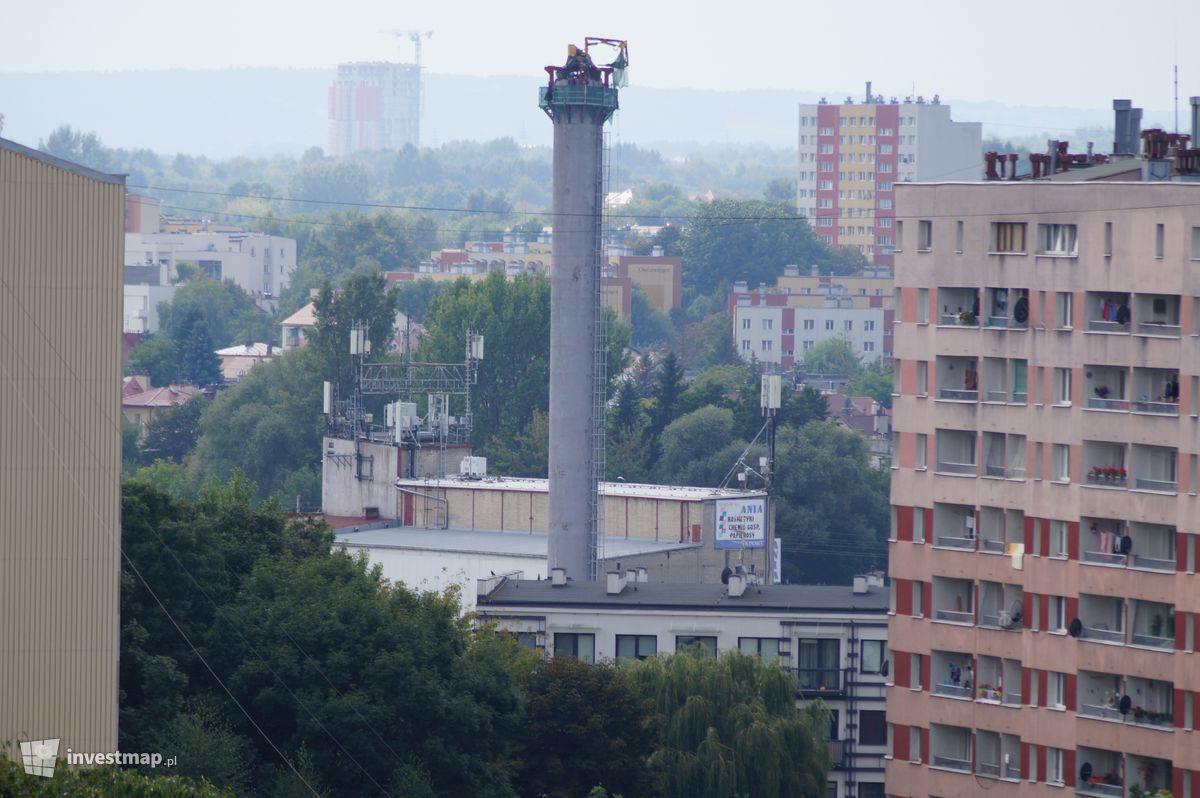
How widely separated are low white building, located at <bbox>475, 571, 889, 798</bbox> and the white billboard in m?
18.9

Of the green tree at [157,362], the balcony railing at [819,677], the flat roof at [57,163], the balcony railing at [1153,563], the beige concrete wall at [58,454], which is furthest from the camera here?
the green tree at [157,362]

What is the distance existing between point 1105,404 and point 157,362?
143 metres

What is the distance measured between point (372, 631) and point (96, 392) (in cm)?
1534

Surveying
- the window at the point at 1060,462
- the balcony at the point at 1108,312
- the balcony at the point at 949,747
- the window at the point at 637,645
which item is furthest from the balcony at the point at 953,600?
the window at the point at 637,645

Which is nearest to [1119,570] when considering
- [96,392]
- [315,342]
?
[96,392]

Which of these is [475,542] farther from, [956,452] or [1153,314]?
[1153,314]

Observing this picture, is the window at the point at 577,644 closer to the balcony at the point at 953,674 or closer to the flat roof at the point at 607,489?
the balcony at the point at 953,674

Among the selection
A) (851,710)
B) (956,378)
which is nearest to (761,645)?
(851,710)

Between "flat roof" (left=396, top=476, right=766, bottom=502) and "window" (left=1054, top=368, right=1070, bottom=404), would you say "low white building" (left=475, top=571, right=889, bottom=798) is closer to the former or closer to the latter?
"window" (left=1054, top=368, right=1070, bottom=404)

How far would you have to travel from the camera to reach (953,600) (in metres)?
48.1

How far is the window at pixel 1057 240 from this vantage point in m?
46.9

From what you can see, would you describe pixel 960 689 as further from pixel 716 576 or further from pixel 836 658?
pixel 716 576

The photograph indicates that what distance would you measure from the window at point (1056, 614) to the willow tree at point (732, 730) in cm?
1107

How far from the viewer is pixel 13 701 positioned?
3509cm
